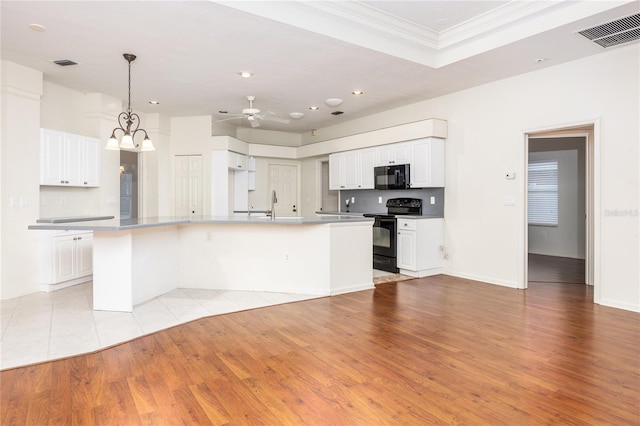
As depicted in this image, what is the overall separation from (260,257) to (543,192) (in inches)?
257

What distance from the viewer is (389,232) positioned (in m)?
6.05

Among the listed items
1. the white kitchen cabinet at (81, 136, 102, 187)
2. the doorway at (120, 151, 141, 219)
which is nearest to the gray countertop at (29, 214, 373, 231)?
the white kitchen cabinet at (81, 136, 102, 187)

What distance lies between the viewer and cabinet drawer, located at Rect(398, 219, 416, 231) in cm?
566

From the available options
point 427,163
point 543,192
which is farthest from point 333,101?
point 543,192

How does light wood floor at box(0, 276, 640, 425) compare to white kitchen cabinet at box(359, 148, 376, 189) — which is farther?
white kitchen cabinet at box(359, 148, 376, 189)

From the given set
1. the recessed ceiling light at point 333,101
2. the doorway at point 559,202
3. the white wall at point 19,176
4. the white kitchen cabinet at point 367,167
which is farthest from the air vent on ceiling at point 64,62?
the doorway at point 559,202

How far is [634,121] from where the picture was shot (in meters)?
3.97

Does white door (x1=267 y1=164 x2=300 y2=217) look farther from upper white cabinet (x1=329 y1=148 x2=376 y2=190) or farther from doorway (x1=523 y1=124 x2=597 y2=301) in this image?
doorway (x1=523 y1=124 x2=597 y2=301)

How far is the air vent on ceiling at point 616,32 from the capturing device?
137 inches

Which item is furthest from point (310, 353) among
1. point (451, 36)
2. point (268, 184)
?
point (268, 184)

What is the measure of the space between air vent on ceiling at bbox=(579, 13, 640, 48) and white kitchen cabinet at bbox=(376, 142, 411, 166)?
109 inches

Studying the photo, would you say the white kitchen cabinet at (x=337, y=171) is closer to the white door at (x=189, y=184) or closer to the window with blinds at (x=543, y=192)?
the white door at (x=189, y=184)

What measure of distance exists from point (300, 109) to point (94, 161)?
3493 millimetres

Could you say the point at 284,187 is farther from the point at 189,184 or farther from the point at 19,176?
the point at 19,176
